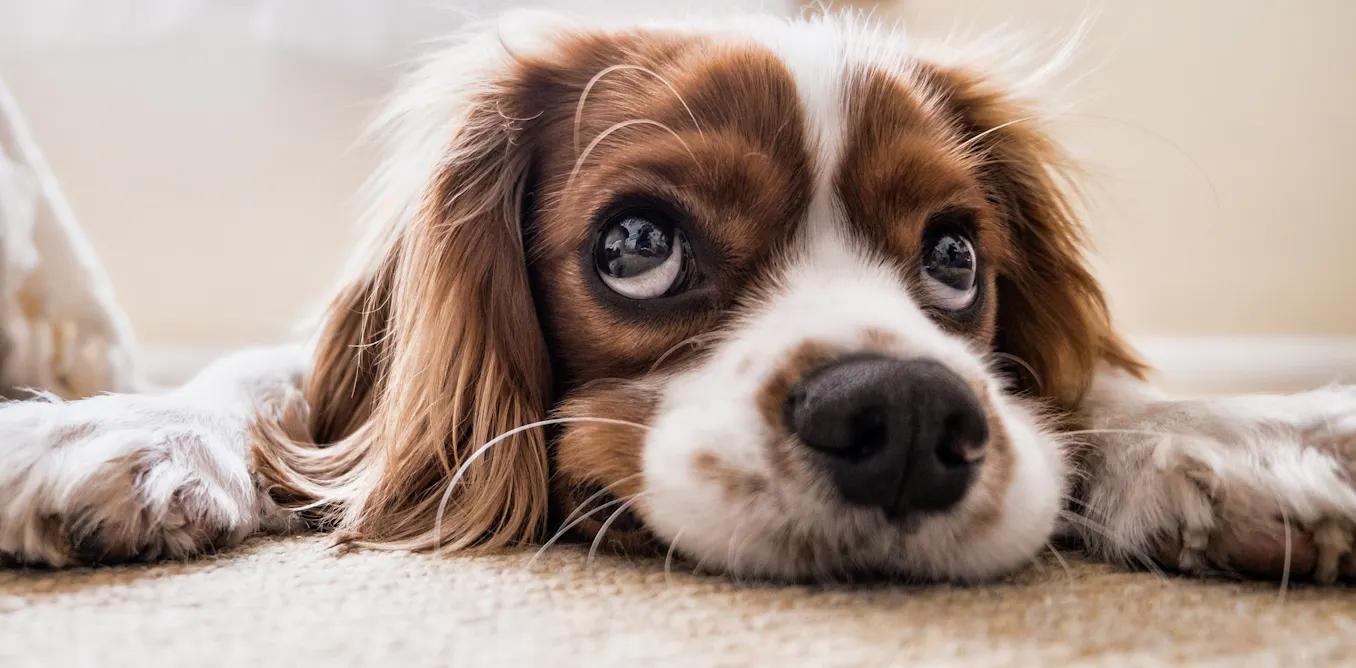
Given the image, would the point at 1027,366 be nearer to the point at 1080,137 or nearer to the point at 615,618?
the point at 615,618

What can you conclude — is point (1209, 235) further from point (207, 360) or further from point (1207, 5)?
point (207, 360)

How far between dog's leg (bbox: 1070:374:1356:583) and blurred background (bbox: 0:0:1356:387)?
219 centimetres

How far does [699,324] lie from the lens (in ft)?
4.42

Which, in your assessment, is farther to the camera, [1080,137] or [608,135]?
[1080,137]

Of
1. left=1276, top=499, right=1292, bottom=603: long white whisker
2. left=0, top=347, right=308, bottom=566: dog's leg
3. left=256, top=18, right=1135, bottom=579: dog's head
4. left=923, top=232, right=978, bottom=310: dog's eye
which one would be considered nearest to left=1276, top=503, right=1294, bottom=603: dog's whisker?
left=1276, top=499, right=1292, bottom=603: long white whisker

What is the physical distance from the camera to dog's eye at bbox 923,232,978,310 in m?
1.50

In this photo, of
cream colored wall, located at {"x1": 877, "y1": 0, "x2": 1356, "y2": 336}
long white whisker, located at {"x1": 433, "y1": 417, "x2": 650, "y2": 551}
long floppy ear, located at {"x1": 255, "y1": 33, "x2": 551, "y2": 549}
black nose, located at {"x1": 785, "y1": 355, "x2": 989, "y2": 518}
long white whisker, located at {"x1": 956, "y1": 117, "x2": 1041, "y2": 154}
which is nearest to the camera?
black nose, located at {"x1": 785, "y1": 355, "x2": 989, "y2": 518}

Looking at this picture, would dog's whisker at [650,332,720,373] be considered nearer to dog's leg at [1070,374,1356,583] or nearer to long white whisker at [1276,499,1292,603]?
dog's leg at [1070,374,1356,583]

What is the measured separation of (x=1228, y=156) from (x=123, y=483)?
3.80m

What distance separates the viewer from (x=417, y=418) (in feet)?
4.66

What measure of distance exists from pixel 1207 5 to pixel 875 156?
9.82 ft

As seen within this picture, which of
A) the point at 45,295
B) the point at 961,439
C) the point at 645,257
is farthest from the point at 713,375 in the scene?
the point at 45,295

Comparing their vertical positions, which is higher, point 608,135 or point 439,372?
point 608,135

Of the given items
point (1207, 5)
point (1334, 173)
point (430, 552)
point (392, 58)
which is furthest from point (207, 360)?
point (1334, 173)
